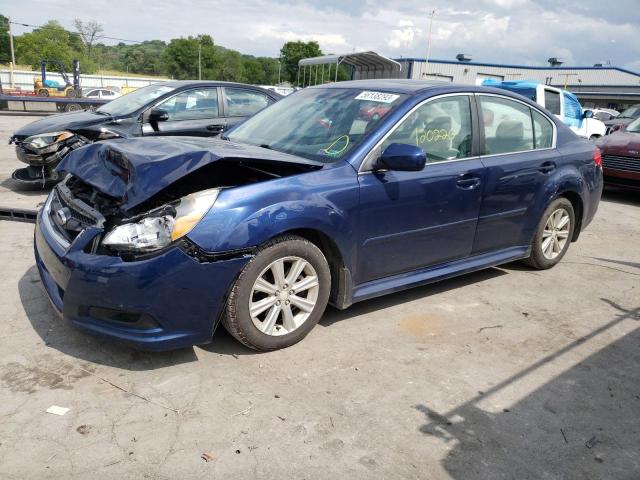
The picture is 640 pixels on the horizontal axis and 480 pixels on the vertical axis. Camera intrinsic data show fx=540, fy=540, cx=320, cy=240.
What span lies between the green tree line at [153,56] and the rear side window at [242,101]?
68.8 meters

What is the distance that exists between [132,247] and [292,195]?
37.4 inches

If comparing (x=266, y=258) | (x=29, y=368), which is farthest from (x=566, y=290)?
(x=29, y=368)

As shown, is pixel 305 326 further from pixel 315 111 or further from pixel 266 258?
pixel 315 111

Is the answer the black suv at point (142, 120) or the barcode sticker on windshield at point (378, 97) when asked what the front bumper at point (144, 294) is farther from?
the black suv at point (142, 120)

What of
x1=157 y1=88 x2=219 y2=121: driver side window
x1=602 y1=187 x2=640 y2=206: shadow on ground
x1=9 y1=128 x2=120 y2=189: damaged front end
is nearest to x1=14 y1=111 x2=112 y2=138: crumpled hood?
x1=9 y1=128 x2=120 y2=189: damaged front end

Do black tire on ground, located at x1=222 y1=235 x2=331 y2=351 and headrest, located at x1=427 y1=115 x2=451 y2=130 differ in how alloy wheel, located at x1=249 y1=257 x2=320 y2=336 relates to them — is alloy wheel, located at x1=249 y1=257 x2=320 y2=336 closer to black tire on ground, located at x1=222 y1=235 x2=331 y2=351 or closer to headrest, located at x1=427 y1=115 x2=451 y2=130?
black tire on ground, located at x1=222 y1=235 x2=331 y2=351

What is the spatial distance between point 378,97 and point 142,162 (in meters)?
1.83

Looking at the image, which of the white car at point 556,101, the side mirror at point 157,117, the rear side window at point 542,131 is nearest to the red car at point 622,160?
the white car at point 556,101

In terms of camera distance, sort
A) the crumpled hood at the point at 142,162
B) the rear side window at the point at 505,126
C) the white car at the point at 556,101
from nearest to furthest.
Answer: the crumpled hood at the point at 142,162 < the rear side window at the point at 505,126 < the white car at the point at 556,101

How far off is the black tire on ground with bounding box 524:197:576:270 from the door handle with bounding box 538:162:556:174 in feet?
1.07

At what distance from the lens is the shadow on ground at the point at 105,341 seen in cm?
317

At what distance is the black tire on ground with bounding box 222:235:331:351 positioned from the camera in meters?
3.06


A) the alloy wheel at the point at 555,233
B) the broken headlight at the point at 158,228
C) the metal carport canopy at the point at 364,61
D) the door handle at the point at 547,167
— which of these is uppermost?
the metal carport canopy at the point at 364,61

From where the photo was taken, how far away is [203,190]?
122 inches
